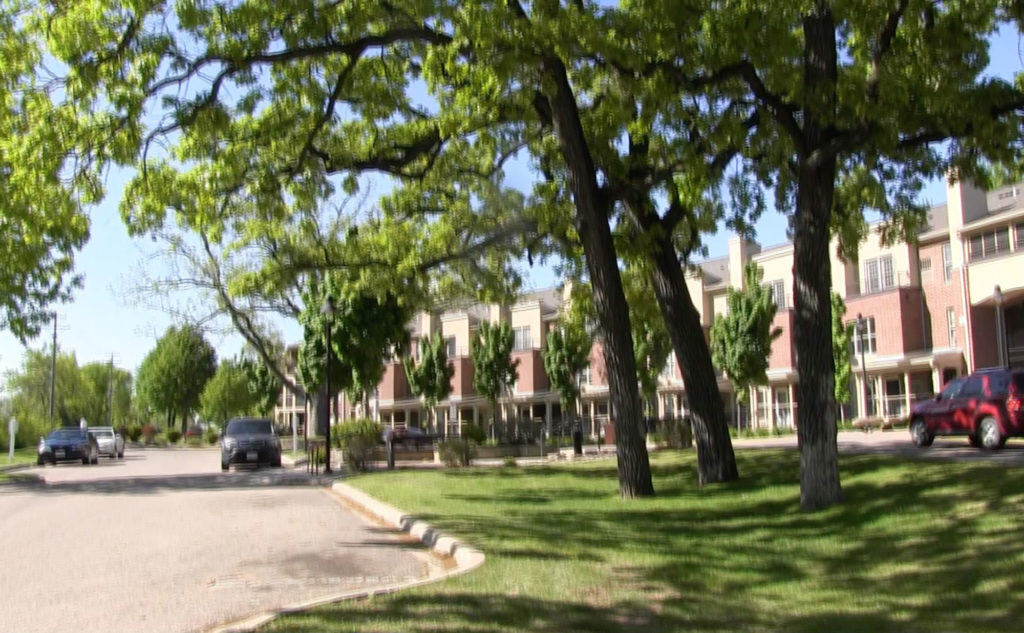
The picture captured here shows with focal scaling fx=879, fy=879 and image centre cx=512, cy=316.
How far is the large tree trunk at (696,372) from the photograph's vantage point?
51.9ft

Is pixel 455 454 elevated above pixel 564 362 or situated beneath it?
situated beneath

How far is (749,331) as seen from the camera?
121ft

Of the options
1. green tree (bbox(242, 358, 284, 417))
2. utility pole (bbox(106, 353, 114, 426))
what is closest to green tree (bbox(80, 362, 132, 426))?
utility pole (bbox(106, 353, 114, 426))

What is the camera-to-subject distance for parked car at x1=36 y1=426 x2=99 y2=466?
36.5m

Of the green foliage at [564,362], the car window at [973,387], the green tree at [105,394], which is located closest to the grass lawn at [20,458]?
the green foliage at [564,362]

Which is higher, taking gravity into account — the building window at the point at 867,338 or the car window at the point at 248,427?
the building window at the point at 867,338

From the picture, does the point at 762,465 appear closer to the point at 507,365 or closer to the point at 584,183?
the point at 584,183

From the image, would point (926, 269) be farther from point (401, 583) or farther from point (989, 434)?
point (401, 583)

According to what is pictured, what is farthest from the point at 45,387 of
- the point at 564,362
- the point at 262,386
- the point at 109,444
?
the point at 564,362

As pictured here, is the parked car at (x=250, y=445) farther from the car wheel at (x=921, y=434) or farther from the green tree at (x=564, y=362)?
the car wheel at (x=921, y=434)

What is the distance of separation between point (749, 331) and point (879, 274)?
10.4 meters

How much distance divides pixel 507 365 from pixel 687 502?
36.5 meters

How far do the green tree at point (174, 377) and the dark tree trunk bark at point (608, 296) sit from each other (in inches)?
2710

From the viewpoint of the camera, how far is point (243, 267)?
37.6 m
